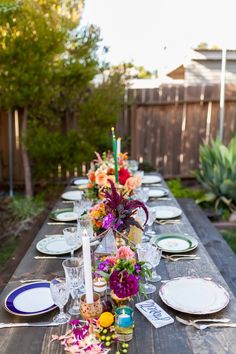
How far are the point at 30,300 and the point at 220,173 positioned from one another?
348cm

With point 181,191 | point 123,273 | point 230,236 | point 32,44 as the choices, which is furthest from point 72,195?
point 181,191

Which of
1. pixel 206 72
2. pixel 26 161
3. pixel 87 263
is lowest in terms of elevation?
pixel 26 161

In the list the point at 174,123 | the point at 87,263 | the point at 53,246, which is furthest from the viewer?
the point at 174,123

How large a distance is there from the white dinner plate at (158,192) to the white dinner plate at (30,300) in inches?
69.3

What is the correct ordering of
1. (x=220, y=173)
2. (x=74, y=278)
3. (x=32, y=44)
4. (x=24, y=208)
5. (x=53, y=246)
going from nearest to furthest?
(x=74, y=278)
(x=53, y=246)
(x=32, y=44)
(x=220, y=173)
(x=24, y=208)

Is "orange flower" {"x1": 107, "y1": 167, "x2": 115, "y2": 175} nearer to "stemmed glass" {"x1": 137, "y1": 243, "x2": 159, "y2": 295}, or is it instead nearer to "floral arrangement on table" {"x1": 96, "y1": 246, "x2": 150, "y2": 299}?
"stemmed glass" {"x1": 137, "y1": 243, "x2": 159, "y2": 295}

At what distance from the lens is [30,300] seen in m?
1.56

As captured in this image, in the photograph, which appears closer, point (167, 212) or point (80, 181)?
point (167, 212)

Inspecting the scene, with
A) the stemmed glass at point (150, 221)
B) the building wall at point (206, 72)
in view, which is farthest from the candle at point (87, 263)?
the building wall at point (206, 72)

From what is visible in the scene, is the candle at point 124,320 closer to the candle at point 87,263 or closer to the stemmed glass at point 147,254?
the candle at point 87,263

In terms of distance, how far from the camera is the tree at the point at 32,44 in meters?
4.42

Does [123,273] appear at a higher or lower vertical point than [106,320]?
higher

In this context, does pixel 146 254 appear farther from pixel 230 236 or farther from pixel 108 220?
pixel 230 236

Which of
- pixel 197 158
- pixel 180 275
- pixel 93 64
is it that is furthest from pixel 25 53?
pixel 180 275
